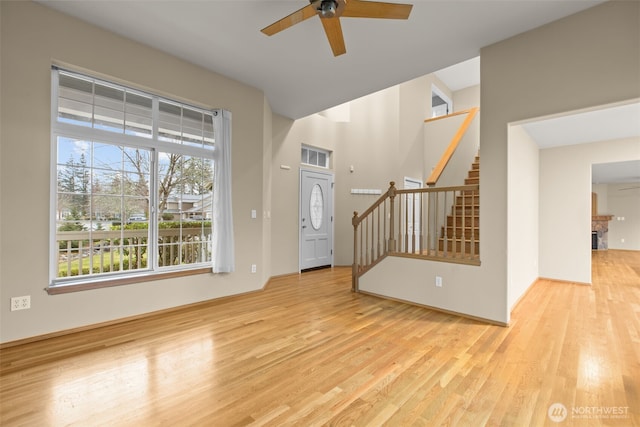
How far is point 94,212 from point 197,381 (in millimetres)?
2200

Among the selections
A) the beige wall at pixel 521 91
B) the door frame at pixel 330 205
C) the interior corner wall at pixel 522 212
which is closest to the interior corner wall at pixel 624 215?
the interior corner wall at pixel 522 212

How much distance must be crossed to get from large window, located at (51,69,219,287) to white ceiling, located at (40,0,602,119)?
70 cm

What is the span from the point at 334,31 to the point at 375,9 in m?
0.36

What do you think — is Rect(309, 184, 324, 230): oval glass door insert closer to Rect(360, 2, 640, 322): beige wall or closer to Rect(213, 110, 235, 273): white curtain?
Rect(213, 110, 235, 273): white curtain

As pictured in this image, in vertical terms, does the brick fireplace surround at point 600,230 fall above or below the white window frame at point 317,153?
below

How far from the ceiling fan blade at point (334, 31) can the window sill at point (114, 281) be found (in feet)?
10.1

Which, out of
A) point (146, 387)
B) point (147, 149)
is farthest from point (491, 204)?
point (147, 149)

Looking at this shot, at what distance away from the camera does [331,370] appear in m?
2.15

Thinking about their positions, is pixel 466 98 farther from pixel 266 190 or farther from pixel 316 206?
pixel 266 190

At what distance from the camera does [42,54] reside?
2633mm

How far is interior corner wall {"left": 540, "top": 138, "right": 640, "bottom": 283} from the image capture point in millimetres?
4660

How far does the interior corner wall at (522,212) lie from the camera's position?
322 cm

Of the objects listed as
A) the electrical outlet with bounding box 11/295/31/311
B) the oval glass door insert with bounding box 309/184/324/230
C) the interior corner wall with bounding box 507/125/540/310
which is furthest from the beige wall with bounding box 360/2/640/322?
the electrical outlet with bounding box 11/295/31/311

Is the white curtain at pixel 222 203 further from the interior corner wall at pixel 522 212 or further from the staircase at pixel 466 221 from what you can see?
the interior corner wall at pixel 522 212
